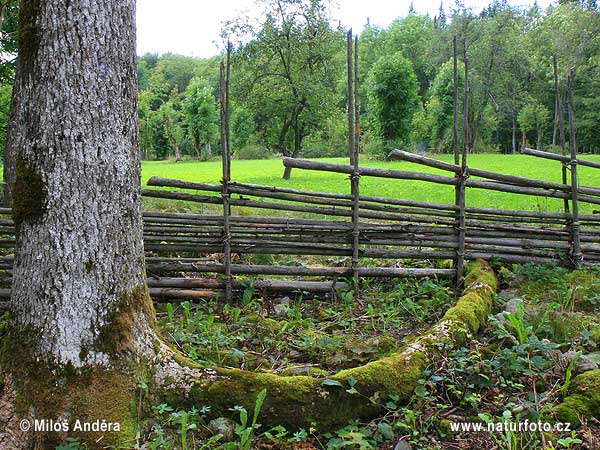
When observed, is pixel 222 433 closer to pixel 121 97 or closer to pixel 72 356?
pixel 72 356

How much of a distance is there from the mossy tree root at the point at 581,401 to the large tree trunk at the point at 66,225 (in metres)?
1.91

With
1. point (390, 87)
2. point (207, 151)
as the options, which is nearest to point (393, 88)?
point (390, 87)

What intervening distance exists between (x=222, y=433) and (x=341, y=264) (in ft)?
9.97

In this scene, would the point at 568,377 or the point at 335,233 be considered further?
the point at 335,233

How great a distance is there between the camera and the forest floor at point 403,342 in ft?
7.20

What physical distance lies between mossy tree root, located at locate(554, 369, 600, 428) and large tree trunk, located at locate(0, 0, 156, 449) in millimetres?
1909

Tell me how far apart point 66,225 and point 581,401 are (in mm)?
2442

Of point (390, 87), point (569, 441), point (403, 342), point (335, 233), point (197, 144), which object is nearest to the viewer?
point (569, 441)

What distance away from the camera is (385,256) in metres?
4.49

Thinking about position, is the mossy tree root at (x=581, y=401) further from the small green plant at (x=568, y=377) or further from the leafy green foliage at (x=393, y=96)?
the leafy green foliage at (x=393, y=96)

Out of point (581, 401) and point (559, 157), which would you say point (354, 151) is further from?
point (581, 401)

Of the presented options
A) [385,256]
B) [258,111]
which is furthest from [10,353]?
[258,111]

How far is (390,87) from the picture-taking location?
82.5ft

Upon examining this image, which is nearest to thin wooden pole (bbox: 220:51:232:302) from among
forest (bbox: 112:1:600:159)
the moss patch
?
the moss patch
